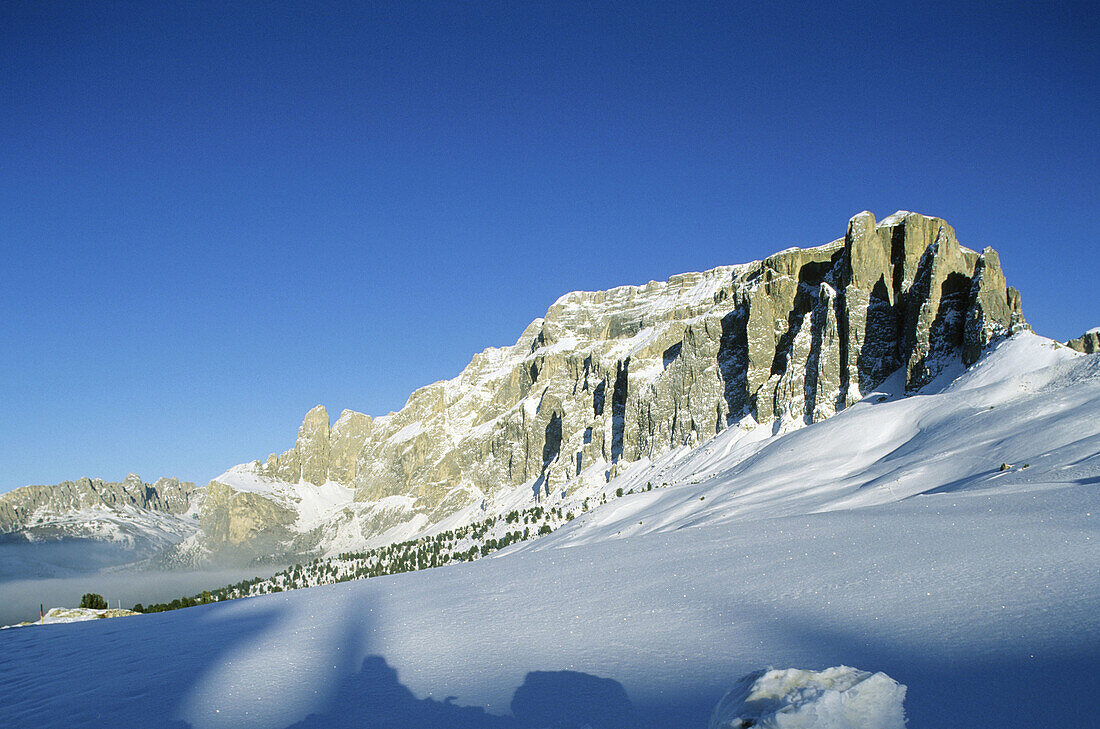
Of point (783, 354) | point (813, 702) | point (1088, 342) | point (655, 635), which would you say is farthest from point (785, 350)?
point (813, 702)

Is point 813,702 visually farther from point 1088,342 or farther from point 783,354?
point 783,354

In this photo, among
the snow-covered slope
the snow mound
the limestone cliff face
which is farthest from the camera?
the limestone cliff face

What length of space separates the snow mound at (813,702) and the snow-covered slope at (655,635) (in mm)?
429

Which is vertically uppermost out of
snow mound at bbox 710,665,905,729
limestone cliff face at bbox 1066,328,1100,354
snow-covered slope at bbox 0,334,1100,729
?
limestone cliff face at bbox 1066,328,1100,354

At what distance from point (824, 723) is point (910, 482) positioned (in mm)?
16905

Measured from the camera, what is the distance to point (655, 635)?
593 centimetres

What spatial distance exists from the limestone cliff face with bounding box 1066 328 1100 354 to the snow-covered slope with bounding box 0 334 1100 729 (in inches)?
2633

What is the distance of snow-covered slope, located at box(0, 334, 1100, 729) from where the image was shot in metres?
4.15

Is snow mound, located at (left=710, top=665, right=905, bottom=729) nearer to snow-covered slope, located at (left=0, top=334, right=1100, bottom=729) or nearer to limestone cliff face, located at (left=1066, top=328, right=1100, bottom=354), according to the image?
snow-covered slope, located at (left=0, top=334, right=1100, bottom=729)

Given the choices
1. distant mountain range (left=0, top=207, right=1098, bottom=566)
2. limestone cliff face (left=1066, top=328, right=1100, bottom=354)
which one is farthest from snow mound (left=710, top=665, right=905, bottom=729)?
limestone cliff face (left=1066, top=328, right=1100, bottom=354)

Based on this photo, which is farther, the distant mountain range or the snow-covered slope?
the distant mountain range

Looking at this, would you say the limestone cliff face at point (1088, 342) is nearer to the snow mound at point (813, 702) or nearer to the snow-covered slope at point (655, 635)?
the snow-covered slope at point (655, 635)

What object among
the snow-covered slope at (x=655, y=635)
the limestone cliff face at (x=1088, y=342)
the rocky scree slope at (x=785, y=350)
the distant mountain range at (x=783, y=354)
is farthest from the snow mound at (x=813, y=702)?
the limestone cliff face at (x=1088, y=342)

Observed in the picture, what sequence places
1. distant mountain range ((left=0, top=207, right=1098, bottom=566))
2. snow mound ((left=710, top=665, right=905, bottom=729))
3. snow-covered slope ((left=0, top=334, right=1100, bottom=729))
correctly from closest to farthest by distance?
snow mound ((left=710, top=665, right=905, bottom=729)) → snow-covered slope ((left=0, top=334, right=1100, bottom=729)) → distant mountain range ((left=0, top=207, right=1098, bottom=566))
